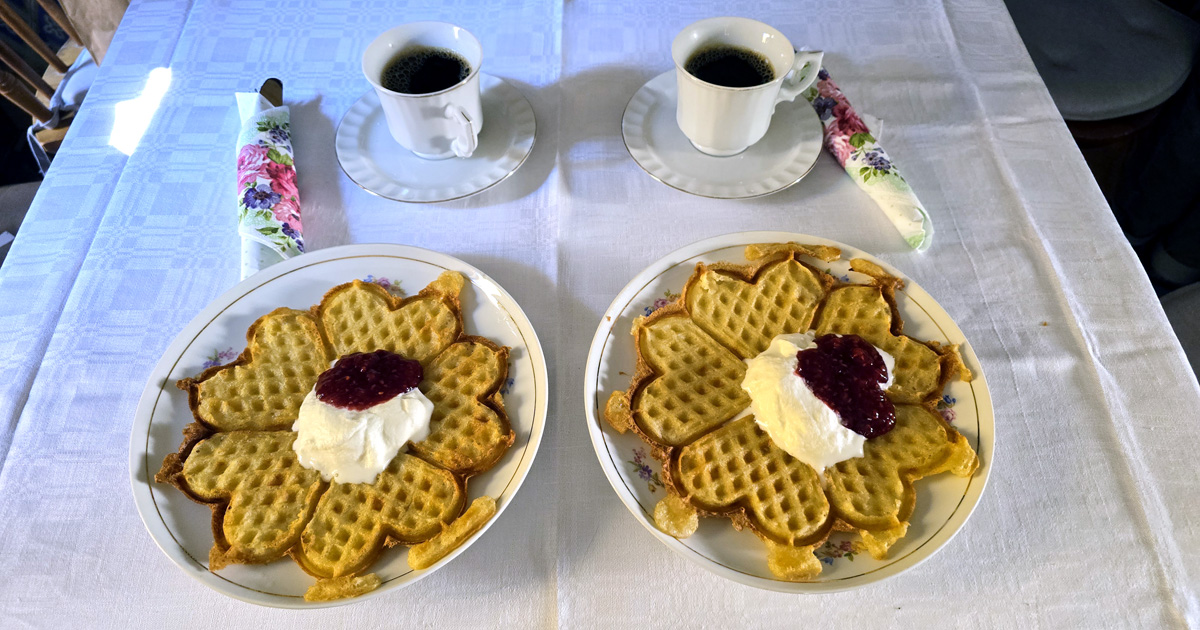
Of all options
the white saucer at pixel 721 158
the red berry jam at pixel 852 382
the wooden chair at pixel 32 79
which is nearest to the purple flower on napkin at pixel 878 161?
the white saucer at pixel 721 158

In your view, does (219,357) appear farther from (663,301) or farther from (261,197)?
(663,301)

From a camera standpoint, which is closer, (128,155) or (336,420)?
(336,420)

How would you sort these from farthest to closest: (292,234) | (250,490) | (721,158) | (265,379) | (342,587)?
(721,158) → (292,234) → (265,379) → (250,490) → (342,587)

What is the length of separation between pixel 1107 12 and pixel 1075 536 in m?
2.31

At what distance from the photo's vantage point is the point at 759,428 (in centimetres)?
119

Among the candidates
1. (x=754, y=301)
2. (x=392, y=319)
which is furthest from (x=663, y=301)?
(x=392, y=319)

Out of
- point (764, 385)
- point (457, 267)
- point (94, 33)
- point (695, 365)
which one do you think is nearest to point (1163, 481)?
point (764, 385)

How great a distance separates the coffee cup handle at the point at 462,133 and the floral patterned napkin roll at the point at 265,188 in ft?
1.33

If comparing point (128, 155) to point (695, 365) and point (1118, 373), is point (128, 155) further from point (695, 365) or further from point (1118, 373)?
point (1118, 373)

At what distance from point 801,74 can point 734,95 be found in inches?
8.5

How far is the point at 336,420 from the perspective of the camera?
112 cm

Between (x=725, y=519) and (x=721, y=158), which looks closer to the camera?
(x=725, y=519)

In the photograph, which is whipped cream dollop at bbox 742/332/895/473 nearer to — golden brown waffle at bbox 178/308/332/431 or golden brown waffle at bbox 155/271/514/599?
golden brown waffle at bbox 155/271/514/599

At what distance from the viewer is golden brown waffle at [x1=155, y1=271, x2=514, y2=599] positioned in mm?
1066
